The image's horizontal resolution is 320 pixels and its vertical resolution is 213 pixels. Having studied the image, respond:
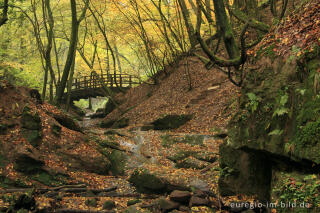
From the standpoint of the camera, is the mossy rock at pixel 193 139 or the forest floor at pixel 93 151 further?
the mossy rock at pixel 193 139

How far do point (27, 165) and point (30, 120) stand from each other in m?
1.64

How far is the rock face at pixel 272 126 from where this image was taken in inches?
156

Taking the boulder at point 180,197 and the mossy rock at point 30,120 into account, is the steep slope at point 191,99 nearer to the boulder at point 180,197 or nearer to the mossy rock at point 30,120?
the boulder at point 180,197

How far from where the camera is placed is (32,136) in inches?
315

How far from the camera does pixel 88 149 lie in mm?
9227

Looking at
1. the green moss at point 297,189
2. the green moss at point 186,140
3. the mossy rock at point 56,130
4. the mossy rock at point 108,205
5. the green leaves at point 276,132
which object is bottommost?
the mossy rock at point 108,205

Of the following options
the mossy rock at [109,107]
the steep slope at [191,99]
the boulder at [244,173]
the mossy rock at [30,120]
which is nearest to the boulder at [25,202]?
the mossy rock at [30,120]

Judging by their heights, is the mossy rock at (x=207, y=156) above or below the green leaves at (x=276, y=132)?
below

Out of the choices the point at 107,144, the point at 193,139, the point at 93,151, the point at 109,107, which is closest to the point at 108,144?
the point at 107,144

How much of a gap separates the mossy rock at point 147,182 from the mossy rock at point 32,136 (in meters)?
3.12

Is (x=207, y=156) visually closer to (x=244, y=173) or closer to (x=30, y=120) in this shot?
(x=244, y=173)

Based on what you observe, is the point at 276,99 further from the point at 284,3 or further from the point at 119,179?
the point at 119,179

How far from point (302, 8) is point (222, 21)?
2.20m

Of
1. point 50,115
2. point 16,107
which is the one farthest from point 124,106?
point 16,107
